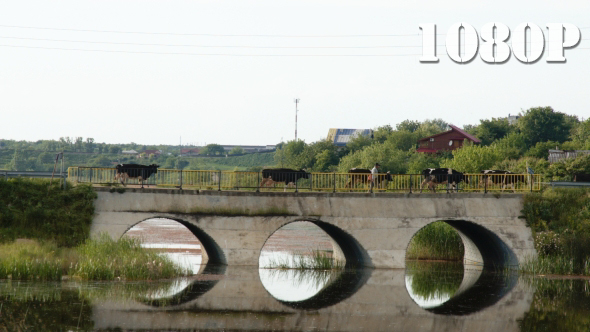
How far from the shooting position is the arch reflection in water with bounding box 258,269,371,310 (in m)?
32.9

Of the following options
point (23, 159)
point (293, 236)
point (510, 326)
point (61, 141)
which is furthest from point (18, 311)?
point (61, 141)

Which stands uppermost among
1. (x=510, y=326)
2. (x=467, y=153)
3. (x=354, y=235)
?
(x=467, y=153)

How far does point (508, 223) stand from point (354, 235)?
9034 mm

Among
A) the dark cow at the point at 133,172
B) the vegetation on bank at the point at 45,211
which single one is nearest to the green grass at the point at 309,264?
the dark cow at the point at 133,172

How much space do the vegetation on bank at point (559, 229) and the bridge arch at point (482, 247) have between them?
1.72 metres

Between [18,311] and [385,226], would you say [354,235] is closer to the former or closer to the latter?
[385,226]

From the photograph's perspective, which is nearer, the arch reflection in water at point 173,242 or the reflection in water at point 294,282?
the reflection in water at point 294,282

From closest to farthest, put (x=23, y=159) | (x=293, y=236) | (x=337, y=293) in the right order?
1. (x=337, y=293)
2. (x=293, y=236)
3. (x=23, y=159)

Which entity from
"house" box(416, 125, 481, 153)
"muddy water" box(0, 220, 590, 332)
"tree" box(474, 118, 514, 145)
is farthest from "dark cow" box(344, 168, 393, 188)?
"tree" box(474, 118, 514, 145)

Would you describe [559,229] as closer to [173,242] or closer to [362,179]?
[362,179]

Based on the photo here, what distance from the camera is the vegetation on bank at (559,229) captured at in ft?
132

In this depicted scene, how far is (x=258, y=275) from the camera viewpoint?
124 feet

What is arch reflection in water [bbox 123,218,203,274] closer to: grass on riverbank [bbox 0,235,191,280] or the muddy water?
the muddy water

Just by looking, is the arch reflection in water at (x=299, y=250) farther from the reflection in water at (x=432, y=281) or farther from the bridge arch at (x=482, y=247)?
the bridge arch at (x=482, y=247)
